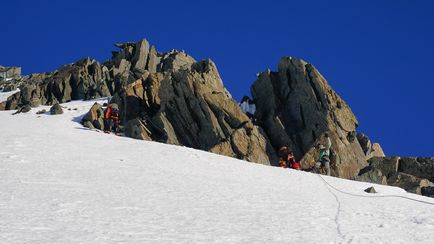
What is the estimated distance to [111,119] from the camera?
45406 mm

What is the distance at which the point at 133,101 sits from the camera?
176 ft

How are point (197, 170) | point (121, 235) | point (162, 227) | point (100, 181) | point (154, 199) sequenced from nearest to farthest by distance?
1. point (121, 235)
2. point (162, 227)
3. point (154, 199)
4. point (100, 181)
5. point (197, 170)

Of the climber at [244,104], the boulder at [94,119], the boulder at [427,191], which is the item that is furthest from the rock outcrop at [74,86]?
the boulder at [427,191]

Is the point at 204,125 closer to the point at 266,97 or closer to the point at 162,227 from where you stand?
the point at 266,97

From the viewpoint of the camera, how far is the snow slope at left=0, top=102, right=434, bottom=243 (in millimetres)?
14047

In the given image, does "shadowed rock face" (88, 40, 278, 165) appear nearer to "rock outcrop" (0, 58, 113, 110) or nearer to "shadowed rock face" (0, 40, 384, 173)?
"shadowed rock face" (0, 40, 384, 173)

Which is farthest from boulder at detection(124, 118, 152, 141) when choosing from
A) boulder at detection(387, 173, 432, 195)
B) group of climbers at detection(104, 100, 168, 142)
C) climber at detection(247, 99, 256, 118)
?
boulder at detection(387, 173, 432, 195)

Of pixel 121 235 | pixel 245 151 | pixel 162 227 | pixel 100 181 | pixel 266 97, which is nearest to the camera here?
pixel 121 235

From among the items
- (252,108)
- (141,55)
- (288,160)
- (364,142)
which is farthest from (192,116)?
(141,55)

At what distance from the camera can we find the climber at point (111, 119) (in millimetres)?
44719

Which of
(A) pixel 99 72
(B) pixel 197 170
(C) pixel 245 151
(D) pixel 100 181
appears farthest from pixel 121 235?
(A) pixel 99 72

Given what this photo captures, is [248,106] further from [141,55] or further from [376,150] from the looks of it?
[141,55]

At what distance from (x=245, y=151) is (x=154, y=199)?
26543 millimetres

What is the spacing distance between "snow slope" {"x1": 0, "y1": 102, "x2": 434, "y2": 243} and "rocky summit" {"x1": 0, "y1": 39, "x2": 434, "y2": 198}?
13628mm
